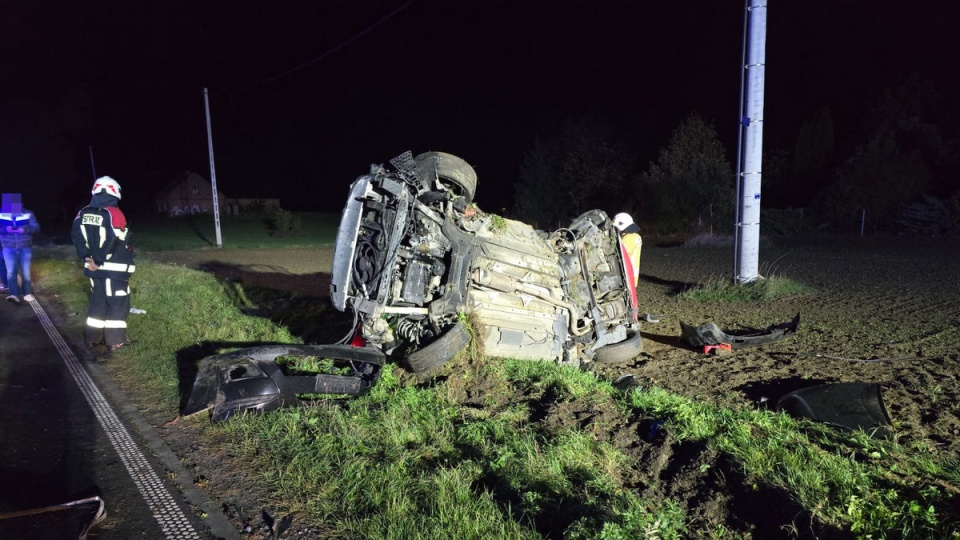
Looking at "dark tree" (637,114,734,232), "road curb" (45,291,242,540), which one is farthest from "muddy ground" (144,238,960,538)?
"dark tree" (637,114,734,232)

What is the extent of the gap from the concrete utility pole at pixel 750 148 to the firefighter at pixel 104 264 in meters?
10.4

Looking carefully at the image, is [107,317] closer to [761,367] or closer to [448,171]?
[448,171]

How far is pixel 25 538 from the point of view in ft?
9.95

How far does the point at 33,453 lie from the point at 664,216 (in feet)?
95.1

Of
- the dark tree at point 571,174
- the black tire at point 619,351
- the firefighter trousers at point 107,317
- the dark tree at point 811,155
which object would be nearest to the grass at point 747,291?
the black tire at point 619,351

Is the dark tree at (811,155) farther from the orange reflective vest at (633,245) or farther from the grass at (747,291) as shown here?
the orange reflective vest at (633,245)

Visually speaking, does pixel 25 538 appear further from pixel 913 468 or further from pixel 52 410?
pixel 913 468

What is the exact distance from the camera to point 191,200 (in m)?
58.1

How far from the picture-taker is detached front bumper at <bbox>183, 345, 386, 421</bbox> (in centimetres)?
461

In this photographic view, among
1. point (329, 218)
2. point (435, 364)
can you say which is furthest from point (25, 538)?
point (329, 218)

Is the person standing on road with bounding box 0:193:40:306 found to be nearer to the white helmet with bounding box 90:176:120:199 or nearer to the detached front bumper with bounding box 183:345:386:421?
the white helmet with bounding box 90:176:120:199

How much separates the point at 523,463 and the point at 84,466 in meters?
2.91

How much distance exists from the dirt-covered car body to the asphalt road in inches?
83.1

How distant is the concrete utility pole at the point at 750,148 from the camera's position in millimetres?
11023
